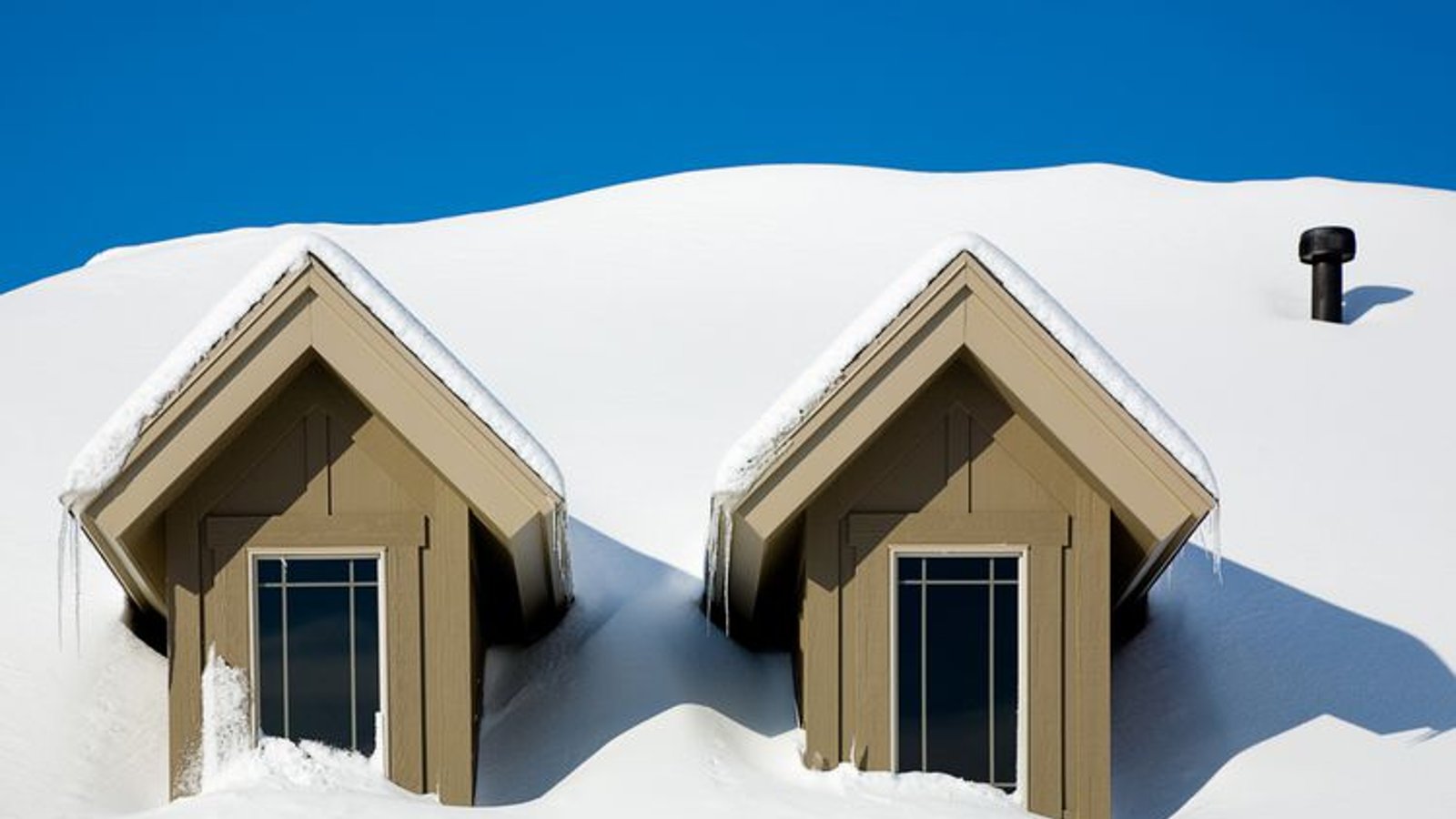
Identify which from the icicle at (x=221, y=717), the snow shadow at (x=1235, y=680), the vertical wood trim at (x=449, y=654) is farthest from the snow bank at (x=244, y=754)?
the snow shadow at (x=1235, y=680)

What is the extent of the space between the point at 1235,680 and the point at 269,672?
451cm

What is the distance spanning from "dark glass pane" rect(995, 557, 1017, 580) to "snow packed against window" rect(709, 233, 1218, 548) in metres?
0.85

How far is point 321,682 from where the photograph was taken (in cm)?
706

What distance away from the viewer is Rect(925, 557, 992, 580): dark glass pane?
7203 mm

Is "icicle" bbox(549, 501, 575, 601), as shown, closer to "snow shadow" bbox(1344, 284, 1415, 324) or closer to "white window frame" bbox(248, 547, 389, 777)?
"white window frame" bbox(248, 547, 389, 777)

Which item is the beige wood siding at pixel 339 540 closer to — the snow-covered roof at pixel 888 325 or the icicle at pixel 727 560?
the icicle at pixel 727 560

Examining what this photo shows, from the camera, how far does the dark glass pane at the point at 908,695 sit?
7.14 meters

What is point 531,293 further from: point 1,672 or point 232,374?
point 232,374

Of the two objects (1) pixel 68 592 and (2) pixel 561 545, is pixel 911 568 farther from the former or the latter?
(1) pixel 68 592

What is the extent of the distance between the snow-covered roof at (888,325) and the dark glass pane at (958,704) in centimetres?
110

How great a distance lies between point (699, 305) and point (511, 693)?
7.50 metres

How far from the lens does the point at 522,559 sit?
7.36 m

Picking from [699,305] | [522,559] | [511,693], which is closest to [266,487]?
[522,559]

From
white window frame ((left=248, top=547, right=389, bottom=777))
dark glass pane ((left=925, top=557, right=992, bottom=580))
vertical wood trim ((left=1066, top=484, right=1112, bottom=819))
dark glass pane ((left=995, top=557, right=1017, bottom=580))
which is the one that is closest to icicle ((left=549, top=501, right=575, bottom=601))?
white window frame ((left=248, top=547, right=389, bottom=777))
